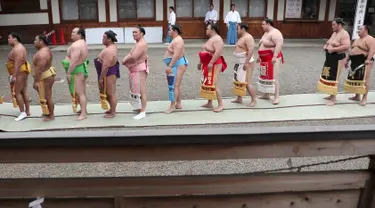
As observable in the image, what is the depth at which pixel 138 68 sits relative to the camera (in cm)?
657

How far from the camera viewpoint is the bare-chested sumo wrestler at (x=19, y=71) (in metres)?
6.43

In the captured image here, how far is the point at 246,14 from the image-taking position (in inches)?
663

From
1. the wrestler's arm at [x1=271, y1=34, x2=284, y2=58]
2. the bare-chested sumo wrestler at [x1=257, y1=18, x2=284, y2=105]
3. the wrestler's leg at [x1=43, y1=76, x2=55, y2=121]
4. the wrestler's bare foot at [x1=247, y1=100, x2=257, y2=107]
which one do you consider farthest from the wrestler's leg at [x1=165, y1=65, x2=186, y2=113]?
the wrestler's leg at [x1=43, y1=76, x2=55, y2=121]

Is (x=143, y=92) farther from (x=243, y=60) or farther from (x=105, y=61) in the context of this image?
(x=243, y=60)

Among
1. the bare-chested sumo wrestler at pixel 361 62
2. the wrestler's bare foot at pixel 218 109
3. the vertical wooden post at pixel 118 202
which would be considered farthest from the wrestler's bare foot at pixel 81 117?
the bare-chested sumo wrestler at pixel 361 62

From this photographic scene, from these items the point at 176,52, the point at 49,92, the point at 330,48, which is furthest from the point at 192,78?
the point at 49,92

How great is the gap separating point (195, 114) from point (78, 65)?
2272 mm

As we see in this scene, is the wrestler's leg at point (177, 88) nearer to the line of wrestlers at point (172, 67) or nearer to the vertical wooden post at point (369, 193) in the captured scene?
the line of wrestlers at point (172, 67)

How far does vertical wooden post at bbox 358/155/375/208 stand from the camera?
2.48 metres

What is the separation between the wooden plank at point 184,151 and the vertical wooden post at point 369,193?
30cm

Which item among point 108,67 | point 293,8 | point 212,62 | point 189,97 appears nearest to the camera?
point 108,67

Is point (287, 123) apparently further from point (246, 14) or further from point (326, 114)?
point (246, 14)

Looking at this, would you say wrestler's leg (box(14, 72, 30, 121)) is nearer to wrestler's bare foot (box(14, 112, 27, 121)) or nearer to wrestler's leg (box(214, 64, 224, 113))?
wrestler's bare foot (box(14, 112, 27, 121))

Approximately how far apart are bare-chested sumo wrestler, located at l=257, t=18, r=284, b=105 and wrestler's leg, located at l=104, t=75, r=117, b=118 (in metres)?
2.94
